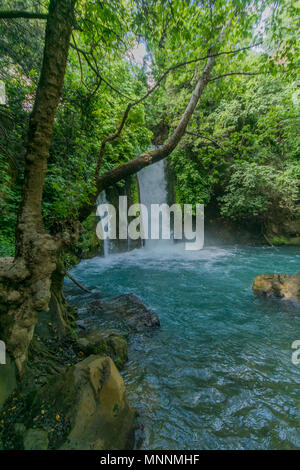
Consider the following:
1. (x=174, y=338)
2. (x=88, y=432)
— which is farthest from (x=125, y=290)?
(x=88, y=432)

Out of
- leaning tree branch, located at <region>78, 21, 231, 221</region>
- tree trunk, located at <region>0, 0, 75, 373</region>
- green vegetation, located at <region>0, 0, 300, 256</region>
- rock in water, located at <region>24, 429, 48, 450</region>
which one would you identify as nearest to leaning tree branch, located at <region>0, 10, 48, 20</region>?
tree trunk, located at <region>0, 0, 75, 373</region>

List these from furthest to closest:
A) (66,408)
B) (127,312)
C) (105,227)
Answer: (105,227) < (127,312) < (66,408)

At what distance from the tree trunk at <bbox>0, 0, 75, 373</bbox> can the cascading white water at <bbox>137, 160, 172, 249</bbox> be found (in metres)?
11.3

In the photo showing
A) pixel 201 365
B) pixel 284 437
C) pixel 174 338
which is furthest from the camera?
pixel 174 338

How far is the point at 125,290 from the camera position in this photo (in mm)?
6641

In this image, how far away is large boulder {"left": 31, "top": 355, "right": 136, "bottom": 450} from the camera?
1675mm

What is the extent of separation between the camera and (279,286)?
5.55 metres

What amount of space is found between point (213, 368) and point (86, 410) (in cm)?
209

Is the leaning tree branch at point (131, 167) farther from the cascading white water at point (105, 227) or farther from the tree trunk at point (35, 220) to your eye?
the cascading white water at point (105, 227)

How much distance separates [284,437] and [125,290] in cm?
506

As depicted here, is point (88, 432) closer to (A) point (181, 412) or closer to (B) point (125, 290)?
(A) point (181, 412)

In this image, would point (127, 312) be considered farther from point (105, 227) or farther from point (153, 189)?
point (153, 189)

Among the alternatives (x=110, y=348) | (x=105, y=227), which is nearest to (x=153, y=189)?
(x=105, y=227)

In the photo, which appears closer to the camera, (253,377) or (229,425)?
(229,425)
